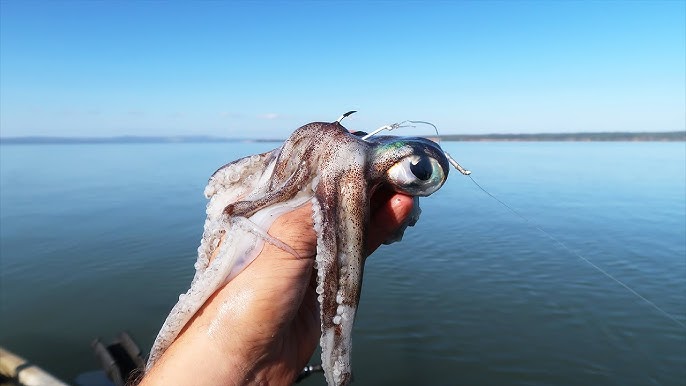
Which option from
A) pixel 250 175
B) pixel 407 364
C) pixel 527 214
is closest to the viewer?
pixel 250 175

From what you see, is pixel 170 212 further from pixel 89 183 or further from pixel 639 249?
pixel 639 249

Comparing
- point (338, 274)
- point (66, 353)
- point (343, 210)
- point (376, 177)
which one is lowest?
point (66, 353)

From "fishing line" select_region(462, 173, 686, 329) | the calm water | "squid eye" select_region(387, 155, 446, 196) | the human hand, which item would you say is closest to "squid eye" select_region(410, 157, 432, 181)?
"squid eye" select_region(387, 155, 446, 196)

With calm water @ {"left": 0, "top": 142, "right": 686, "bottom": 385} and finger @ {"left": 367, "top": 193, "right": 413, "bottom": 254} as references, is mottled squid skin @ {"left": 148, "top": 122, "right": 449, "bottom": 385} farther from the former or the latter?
calm water @ {"left": 0, "top": 142, "right": 686, "bottom": 385}

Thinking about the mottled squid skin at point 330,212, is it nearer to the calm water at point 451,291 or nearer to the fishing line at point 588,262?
the fishing line at point 588,262

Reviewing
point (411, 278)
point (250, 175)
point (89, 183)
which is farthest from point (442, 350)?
point (89, 183)
